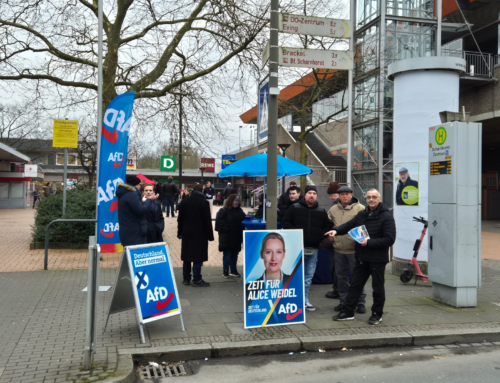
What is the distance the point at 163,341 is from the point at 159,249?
3.71 ft

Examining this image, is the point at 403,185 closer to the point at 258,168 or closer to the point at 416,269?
the point at 416,269

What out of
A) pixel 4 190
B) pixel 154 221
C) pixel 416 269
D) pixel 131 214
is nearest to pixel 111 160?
pixel 154 221

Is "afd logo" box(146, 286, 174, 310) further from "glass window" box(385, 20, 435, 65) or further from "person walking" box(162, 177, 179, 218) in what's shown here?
"glass window" box(385, 20, 435, 65)

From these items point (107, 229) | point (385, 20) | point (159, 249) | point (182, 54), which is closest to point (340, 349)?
point (159, 249)

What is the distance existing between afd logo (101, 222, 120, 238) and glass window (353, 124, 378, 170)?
15366 millimetres

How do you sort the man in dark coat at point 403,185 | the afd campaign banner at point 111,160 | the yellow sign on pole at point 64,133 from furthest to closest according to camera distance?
1. the yellow sign on pole at point 64,133
2. the man in dark coat at point 403,185
3. the afd campaign banner at point 111,160

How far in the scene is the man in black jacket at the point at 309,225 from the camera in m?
6.54

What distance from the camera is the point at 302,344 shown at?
532cm

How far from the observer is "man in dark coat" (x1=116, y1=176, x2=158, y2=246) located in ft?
22.6

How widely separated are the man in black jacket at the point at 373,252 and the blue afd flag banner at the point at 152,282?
7.14ft

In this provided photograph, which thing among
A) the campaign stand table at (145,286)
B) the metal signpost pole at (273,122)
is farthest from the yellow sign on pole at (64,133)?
the campaign stand table at (145,286)

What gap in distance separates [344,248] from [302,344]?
5.73 ft

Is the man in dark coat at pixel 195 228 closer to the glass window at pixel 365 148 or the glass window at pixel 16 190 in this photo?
the glass window at pixel 365 148

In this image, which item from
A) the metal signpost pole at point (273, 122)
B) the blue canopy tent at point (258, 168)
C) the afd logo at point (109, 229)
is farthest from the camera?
the blue canopy tent at point (258, 168)
